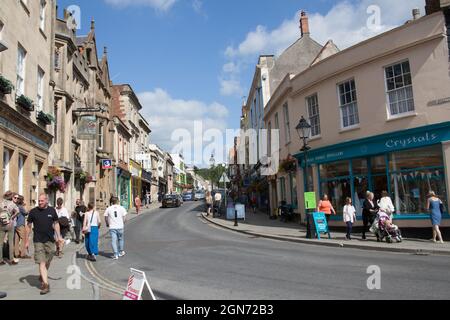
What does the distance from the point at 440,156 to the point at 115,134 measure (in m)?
31.9

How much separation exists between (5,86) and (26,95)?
306cm

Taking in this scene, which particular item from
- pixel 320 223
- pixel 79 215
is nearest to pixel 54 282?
pixel 79 215

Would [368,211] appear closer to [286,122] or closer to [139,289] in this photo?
[286,122]

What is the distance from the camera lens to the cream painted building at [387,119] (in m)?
15.0

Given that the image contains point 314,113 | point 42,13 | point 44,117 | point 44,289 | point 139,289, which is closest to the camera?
point 139,289

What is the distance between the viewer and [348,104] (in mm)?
18516

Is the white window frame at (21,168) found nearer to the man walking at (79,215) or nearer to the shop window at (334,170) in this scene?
the man walking at (79,215)

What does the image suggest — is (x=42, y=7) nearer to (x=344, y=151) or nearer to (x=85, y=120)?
(x=85, y=120)

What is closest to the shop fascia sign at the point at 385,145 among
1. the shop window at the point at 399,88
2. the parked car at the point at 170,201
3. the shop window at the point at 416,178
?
the shop window at the point at 416,178

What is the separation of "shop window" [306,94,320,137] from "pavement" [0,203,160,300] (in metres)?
13.2

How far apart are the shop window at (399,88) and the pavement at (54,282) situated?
42.7 feet

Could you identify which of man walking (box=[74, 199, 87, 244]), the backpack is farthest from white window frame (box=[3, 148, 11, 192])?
the backpack

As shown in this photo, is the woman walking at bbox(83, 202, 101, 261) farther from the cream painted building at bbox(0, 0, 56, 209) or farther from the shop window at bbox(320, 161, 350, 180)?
the shop window at bbox(320, 161, 350, 180)

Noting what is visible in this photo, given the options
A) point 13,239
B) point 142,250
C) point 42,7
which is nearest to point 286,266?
point 142,250
